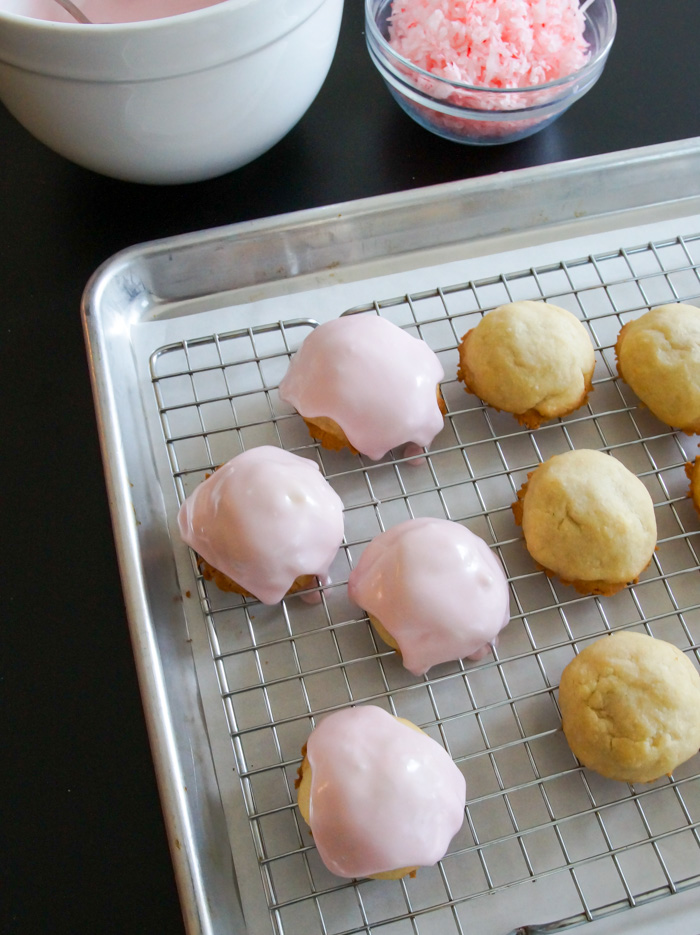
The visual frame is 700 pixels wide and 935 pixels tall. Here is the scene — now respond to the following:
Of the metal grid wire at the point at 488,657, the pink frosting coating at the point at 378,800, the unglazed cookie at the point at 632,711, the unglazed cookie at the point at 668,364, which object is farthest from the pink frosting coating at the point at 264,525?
the unglazed cookie at the point at 668,364

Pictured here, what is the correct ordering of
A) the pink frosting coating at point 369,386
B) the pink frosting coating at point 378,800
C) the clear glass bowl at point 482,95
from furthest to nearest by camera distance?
the clear glass bowl at point 482,95, the pink frosting coating at point 369,386, the pink frosting coating at point 378,800

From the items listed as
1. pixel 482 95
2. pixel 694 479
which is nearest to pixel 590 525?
pixel 694 479

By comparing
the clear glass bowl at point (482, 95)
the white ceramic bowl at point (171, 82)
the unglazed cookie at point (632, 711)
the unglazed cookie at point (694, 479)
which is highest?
the white ceramic bowl at point (171, 82)

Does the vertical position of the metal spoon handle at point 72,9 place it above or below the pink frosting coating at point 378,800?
above

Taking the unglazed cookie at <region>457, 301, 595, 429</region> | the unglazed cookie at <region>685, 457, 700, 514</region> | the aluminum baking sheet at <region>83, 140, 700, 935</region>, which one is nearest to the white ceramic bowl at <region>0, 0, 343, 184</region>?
the aluminum baking sheet at <region>83, 140, 700, 935</region>

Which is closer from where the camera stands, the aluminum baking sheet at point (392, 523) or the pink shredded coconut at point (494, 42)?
the aluminum baking sheet at point (392, 523)

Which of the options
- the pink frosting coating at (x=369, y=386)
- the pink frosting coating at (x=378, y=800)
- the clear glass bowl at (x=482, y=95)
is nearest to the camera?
the pink frosting coating at (x=378, y=800)

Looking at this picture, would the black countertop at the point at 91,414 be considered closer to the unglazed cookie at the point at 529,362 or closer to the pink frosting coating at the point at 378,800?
the pink frosting coating at the point at 378,800

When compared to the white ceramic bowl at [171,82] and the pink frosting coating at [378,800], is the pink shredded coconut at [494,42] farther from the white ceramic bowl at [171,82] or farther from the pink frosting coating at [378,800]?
the pink frosting coating at [378,800]
